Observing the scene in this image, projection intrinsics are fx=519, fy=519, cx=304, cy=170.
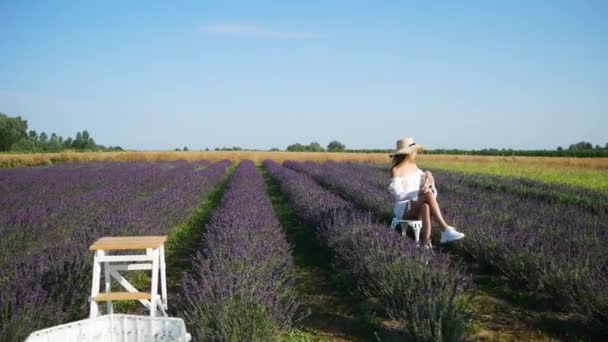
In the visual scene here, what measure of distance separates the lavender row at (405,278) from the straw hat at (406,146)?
2.86 ft

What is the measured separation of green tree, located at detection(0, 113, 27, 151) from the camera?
6456 cm

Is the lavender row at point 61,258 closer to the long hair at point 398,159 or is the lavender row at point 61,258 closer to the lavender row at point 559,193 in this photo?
the long hair at point 398,159

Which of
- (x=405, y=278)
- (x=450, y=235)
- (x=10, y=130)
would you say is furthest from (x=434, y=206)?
(x=10, y=130)

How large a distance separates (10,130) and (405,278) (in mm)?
72414

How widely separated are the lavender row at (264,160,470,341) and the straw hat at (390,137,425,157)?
2.86 feet

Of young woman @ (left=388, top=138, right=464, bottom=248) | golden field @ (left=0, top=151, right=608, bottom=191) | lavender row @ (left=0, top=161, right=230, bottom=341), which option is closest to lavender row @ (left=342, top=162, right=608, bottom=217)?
young woman @ (left=388, top=138, right=464, bottom=248)

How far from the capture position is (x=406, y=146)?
582cm

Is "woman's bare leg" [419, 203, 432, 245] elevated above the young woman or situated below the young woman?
below

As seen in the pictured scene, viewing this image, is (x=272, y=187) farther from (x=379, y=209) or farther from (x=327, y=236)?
(x=327, y=236)

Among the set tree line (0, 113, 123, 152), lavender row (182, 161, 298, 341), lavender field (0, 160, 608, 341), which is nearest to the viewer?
lavender row (182, 161, 298, 341)

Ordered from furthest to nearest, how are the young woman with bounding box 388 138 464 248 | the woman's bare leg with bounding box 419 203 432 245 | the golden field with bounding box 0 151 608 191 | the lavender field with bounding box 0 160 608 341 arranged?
the golden field with bounding box 0 151 608 191 < the young woman with bounding box 388 138 464 248 < the woman's bare leg with bounding box 419 203 432 245 < the lavender field with bounding box 0 160 608 341

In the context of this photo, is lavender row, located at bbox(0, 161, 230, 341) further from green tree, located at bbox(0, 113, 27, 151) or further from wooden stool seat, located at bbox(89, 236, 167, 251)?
green tree, located at bbox(0, 113, 27, 151)

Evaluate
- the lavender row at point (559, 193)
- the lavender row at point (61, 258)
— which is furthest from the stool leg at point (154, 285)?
the lavender row at point (559, 193)

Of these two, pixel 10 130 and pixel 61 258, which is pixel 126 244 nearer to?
pixel 61 258
